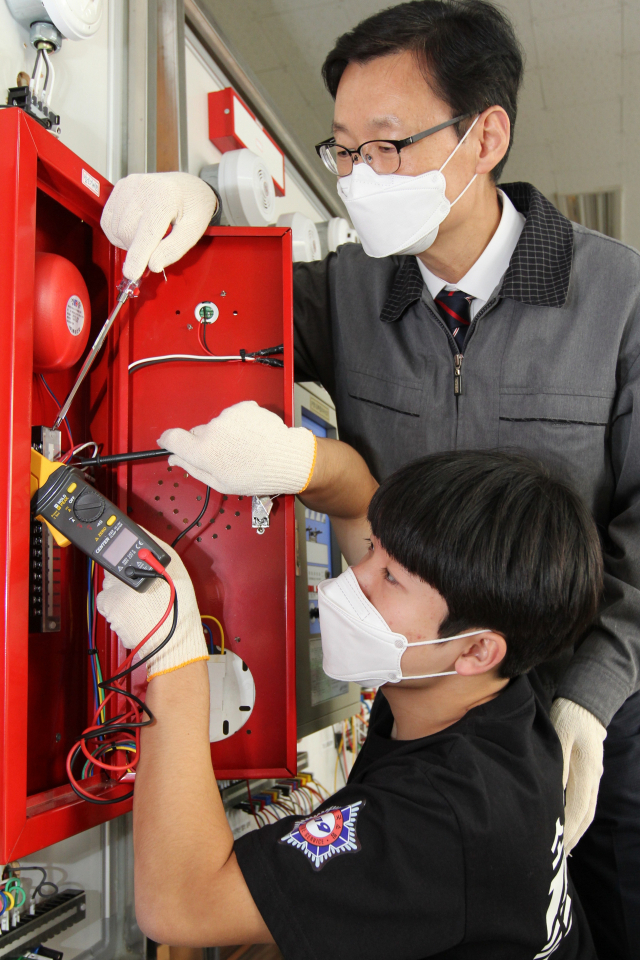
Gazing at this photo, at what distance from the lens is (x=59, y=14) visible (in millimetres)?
1130

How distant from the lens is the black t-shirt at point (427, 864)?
0.77 metres

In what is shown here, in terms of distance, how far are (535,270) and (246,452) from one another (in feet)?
2.27

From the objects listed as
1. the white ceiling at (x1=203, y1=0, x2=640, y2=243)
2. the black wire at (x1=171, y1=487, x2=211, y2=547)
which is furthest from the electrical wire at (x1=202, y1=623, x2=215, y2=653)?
the white ceiling at (x1=203, y1=0, x2=640, y2=243)

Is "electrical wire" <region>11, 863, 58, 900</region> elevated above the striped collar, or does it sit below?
below

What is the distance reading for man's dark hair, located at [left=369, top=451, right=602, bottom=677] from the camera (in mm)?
959

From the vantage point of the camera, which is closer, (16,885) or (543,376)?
(16,885)

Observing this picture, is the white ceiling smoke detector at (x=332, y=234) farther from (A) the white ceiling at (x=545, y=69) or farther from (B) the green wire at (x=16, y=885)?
(B) the green wire at (x=16, y=885)

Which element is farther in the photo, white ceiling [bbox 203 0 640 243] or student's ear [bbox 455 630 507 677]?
white ceiling [bbox 203 0 640 243]

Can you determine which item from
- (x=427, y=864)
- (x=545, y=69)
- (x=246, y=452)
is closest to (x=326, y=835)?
(x=427, y=864)

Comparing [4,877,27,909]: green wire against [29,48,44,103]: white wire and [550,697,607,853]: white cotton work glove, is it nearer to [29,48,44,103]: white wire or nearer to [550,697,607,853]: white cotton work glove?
[550,697,607,853]: white cotton work glove

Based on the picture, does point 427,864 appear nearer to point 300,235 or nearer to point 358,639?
point 358,639

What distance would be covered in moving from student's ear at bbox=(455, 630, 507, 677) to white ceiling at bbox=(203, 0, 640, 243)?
71.1 inches

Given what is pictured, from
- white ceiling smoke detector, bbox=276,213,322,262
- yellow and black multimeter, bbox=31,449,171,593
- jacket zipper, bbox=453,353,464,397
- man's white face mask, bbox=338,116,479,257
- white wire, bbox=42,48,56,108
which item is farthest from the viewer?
white ceiling smoke detector, bbox=276,213,322,262

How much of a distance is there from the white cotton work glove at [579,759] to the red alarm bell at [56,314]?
3.11 feet
